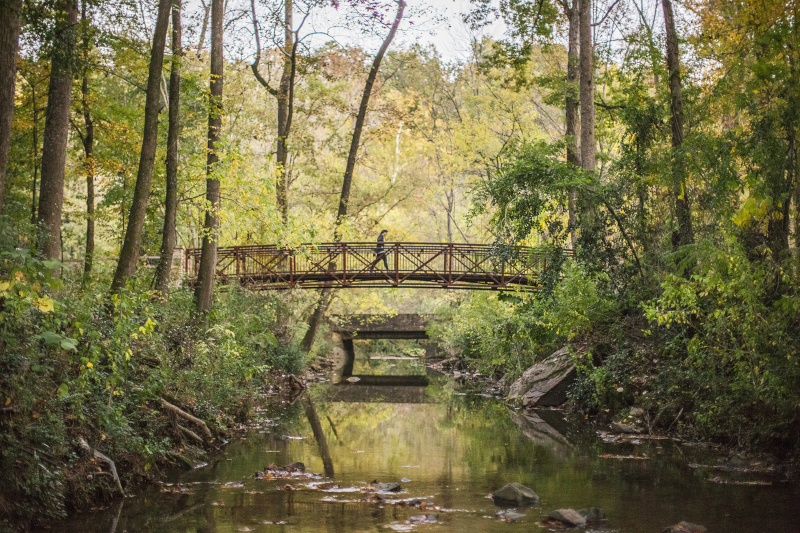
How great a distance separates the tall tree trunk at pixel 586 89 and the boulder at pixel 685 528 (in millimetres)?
10096

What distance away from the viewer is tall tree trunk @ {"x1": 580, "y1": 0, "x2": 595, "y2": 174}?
592 inches

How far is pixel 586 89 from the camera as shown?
593 inches

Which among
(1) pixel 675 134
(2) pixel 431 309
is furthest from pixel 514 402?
(2) pixel 431 309

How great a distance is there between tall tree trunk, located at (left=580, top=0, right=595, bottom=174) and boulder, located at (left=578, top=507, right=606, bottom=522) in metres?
9.71

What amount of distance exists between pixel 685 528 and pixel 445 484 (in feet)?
9.25

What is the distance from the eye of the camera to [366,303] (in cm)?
2402

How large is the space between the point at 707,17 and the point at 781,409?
9.57 metres

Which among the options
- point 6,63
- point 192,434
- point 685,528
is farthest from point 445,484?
point 6,63

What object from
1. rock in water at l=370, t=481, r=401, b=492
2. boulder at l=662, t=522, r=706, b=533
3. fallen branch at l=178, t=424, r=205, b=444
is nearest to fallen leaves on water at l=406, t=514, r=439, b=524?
rock in water at l=370, t=481, r=401, b=492

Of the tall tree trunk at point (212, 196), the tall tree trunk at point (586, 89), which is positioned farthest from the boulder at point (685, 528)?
the tall tree trunk at point (586, 89)

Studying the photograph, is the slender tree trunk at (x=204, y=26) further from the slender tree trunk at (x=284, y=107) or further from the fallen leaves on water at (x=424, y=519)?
the fallen leaves on water at (x=424, y=519)

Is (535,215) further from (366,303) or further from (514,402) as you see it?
(366,303)

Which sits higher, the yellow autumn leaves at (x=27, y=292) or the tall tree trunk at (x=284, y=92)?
the tall tree trunk at (x=284, y=92)

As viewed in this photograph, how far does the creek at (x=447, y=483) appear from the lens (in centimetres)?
637
